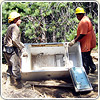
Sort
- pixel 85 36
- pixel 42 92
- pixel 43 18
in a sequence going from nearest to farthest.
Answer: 1. pixel 42 92
2. pixel 85 36
3. pixel 43 18

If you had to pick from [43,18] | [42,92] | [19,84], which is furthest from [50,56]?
[43,18]

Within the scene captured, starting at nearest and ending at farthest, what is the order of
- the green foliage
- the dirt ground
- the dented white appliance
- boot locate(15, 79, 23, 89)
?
the dirt ground < boot locate(15, 79, 23, 89) < the dented white appliance < the green foliage

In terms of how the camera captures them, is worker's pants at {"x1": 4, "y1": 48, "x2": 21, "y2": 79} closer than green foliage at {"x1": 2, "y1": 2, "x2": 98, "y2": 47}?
Yes

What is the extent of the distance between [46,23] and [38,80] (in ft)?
11.7

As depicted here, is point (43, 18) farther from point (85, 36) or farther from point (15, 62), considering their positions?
point (15, 62)

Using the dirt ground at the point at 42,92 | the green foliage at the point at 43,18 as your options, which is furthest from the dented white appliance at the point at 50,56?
the green foliage at the point at 43,18

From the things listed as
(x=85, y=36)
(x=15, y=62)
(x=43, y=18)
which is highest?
(x=43, y=18)

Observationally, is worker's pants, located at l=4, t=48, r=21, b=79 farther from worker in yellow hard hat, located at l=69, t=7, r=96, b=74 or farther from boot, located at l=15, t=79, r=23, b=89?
worker in yellow hard hat, located at l=69, t=7, r=96, b=74

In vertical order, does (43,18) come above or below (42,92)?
above

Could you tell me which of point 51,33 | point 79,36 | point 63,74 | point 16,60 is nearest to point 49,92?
point 63,74

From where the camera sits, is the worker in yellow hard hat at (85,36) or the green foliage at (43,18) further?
the green foliage at (43,18)

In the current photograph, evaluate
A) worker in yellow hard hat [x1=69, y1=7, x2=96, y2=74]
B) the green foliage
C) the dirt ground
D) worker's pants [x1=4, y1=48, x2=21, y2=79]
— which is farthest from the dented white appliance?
the green foliage

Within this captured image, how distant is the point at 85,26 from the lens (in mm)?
4074

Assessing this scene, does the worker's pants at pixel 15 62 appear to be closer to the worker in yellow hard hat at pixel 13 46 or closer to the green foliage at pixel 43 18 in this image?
the worker in yellow hard hat at pixel 13 46
